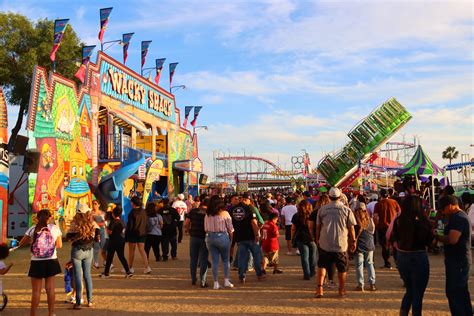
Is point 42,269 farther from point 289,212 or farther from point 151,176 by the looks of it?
point 151,176

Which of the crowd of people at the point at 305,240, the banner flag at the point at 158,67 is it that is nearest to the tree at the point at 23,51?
the banner flag at the point at 158,67

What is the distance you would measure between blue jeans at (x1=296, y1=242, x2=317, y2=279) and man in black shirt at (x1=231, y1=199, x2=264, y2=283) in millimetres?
807

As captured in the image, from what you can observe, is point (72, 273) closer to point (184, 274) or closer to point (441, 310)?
→ point (184, 274)

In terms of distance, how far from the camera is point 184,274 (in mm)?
10484

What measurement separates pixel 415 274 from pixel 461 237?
0.65 meters

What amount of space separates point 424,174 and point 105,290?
18099mm

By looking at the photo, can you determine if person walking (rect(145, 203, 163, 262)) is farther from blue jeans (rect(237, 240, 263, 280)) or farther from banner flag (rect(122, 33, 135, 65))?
banner flag (rect(122, 33, 135, 65))

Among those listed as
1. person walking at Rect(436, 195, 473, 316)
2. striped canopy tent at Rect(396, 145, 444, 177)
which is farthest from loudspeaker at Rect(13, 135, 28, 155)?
striped canopy tent at Rect(396, 145, 444, 177)

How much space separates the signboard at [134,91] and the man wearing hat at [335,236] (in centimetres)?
1502

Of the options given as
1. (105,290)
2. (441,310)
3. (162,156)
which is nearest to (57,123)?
(105,290)

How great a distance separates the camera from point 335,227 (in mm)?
7625

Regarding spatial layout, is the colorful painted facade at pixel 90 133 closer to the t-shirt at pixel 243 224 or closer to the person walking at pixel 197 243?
the person walking at pixel 197 243

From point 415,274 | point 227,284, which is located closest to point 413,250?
point 415,274

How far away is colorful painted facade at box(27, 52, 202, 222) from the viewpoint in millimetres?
16125
